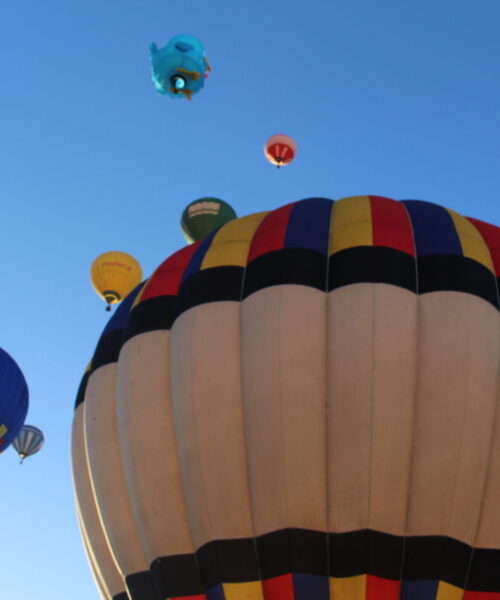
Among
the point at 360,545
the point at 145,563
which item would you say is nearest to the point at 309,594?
the point at 360,545

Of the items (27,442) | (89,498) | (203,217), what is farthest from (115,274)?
(89,498)

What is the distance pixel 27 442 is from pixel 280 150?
331 inches

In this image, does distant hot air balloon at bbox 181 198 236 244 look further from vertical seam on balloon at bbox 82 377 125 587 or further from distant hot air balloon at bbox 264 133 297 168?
vertical seam on balloon at bbox 82 377 125 587

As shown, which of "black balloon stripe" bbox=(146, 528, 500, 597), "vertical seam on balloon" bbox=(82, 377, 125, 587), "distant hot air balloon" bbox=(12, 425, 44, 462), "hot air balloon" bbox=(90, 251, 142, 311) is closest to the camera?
"black balloon stripe" bbox=(146, 528, 500, 597)

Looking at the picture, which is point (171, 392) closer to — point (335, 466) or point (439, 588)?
point (335, 466)

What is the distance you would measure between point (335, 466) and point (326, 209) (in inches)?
95.0

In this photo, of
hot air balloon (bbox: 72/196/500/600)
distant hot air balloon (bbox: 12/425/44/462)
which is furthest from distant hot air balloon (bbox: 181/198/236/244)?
distant hot air balloon (bbox: 12/425/44/462)

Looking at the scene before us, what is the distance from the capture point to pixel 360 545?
596cm

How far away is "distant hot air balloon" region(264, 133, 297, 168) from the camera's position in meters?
14.1

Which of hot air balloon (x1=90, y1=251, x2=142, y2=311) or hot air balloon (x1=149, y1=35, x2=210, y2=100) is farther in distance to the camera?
hot air balloon (x1=90, y1=251, x2=142, y2=311)

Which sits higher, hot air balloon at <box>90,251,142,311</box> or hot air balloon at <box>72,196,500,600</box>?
hot air balloon at <box>90,251,142,311</box>

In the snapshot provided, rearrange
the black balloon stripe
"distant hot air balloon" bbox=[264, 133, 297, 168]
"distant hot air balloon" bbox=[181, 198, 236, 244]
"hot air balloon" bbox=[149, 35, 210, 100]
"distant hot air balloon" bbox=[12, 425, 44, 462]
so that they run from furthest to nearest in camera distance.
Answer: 1. "distant hot air balloon" bbox=[12, 425, 44, 462]
2. "distant hot air balloon" bbox=[264, 133, 297, 168]
3. "hot air balloon" bbox=[149, 35, 210, 100]
4. "distant hot air balloon" bbox=[181, 198, 236, 244]
5. the black balloon stripe

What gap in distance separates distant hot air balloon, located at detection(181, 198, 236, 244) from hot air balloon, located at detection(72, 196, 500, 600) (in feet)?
14.8

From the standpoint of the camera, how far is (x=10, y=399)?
11617 mm
